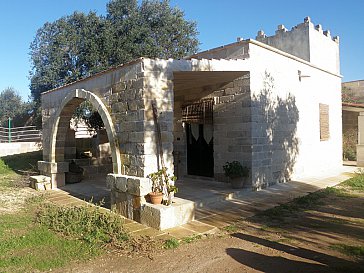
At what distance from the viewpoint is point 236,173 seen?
7523mm

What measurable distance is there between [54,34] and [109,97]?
11.6 meters

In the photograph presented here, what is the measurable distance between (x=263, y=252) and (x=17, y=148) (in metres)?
15.8

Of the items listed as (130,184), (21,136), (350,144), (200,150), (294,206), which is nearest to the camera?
(130,184)

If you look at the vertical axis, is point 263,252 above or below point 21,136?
below

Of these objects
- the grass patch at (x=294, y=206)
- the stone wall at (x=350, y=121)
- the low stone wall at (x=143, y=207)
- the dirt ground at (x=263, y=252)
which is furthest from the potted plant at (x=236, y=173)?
the stone wall at (x=350, y=121)

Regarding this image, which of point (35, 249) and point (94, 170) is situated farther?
point (94, 170)

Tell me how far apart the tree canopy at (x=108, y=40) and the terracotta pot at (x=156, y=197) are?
10.4 metres

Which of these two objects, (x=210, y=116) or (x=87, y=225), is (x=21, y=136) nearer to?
(x=210, y=116)

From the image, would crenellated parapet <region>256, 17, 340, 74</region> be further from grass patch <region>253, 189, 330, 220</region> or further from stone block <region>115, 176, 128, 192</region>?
stone block <region>115, 176, 128, 192</region>

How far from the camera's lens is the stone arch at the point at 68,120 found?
6308 millimetres

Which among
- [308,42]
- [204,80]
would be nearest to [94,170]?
[204,80]

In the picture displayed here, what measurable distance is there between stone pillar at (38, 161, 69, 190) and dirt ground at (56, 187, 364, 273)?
607 cm

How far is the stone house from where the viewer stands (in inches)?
224

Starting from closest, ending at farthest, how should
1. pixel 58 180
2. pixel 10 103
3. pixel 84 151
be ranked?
pixel 58 180
pixel 84 151
pixel 10 103
